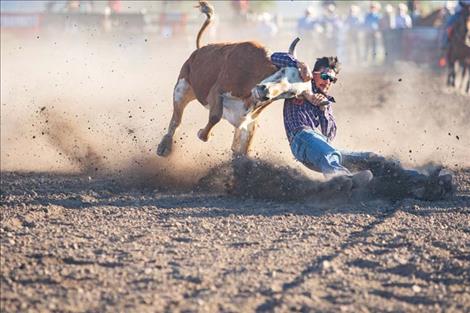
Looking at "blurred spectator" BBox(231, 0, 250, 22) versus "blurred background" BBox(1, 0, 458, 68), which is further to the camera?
"blurred spectator" BBox(231, 0, 250, 22)

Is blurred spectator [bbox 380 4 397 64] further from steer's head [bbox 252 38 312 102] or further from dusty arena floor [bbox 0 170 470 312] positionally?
dusty arena floor [bbox 0 170 470 312]

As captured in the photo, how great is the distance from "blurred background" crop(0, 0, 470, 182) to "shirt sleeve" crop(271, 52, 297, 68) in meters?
0.92

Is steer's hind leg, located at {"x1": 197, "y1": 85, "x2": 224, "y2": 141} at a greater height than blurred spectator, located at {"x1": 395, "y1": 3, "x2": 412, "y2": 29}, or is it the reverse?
blurred spectator, located at {"x1": 395, "y1": 3, "x2": 412, "y2": 29}

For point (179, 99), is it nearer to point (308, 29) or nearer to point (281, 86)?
point (281, 86)

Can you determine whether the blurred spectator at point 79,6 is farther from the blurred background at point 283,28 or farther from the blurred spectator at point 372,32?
the blurred spectator at point 372,32

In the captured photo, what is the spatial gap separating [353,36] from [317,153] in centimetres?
2144

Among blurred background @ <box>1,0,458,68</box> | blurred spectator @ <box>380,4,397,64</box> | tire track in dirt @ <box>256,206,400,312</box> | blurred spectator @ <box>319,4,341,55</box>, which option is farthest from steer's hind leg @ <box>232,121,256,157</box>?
blurred spectator @ <box>319,4,341,55</box>

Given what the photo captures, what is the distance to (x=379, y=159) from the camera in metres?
7.97

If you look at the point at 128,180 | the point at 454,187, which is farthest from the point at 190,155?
the point at 454,187

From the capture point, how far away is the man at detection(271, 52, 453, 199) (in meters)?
7.72

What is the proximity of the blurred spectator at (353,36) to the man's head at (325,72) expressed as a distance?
68.1 ft

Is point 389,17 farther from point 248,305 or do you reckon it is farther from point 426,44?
point 248,305

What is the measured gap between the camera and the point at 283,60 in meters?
7.92

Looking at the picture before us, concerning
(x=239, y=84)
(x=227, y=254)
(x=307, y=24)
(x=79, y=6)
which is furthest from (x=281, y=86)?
(x=307, y=24)
